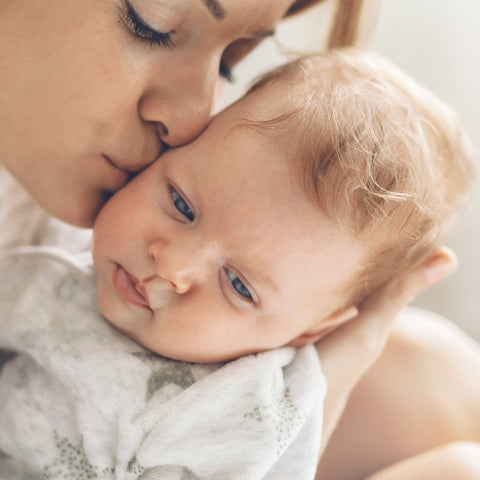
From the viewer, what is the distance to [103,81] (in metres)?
0.88

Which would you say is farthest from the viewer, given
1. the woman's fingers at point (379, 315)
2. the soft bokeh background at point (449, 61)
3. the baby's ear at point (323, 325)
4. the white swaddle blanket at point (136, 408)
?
the soft bokeh background at point (449, 61)

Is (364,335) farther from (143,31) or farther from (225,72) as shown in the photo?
(143,31)

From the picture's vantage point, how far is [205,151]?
92 centimetres

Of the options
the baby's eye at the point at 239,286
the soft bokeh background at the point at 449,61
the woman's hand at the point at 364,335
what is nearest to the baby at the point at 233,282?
the baby's eye at the point at 239,286

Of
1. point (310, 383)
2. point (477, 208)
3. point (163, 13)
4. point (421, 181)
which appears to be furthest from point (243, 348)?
point (477, 208)

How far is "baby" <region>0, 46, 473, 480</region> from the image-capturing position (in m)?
0.86

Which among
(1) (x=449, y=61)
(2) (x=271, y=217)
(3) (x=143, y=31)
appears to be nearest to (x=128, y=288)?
(2) (x=271, y=217)

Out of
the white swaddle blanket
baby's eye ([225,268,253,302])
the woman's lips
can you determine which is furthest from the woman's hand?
the woman's lips

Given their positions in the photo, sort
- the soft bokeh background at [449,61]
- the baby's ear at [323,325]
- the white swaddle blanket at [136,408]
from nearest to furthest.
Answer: the white swaddle blanket at [136,408] < the baby's ear at [323,325] < the soft bokeh background at [449,61]

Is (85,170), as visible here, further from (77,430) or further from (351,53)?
(351,53)

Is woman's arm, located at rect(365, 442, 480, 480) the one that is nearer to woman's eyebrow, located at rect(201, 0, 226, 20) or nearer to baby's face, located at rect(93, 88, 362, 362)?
baby's face, located at rect(93, 88, 362, 362)

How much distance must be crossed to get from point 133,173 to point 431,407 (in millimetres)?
745

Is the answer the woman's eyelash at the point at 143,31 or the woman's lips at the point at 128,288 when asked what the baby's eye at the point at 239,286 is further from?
the woman's eyelash at the point at 143,31

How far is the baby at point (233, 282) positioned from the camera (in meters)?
0.86
